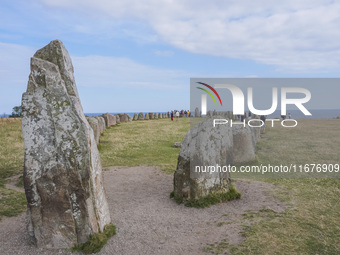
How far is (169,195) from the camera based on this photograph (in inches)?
414

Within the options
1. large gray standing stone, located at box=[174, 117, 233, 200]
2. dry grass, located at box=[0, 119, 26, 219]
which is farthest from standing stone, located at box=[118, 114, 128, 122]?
large gray standing stone, located at box=[174, 117, 233, 200]

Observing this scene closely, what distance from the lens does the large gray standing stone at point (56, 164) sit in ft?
21.2

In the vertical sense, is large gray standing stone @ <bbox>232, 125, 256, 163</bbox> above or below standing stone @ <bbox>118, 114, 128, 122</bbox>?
below

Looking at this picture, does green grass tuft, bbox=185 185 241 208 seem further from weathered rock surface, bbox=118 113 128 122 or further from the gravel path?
weathered rock surface, bbox=118 113 128 122

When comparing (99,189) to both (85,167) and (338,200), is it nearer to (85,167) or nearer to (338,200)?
(85,167)

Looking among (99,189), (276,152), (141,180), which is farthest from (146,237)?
(276,152)

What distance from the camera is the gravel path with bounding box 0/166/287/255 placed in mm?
6930

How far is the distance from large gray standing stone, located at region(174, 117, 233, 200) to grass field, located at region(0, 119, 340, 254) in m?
1.52

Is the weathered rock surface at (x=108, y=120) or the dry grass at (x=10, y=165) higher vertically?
the weathered rock surface at (x=108, y=120)

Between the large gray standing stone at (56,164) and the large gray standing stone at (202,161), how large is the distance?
340 centimetres

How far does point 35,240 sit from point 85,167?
195 cm

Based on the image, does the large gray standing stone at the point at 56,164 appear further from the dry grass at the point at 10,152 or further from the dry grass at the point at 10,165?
the dry grass at the point at 10,152

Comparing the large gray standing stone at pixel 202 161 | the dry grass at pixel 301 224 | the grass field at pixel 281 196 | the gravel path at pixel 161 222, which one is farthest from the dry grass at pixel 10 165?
the dry grass at pixel 301 224

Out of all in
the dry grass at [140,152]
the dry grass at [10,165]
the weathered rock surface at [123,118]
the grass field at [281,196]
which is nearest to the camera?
the grass field at [281,196]
